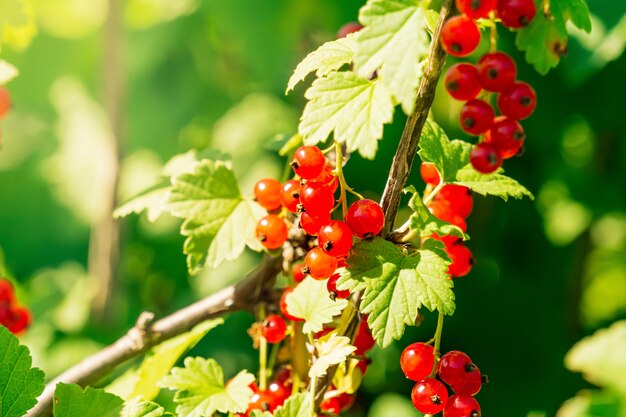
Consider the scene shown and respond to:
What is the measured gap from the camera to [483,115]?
103cm

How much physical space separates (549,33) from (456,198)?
311 mm

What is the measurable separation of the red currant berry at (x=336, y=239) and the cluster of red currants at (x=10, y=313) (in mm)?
856

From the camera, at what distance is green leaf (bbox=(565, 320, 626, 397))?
146cm

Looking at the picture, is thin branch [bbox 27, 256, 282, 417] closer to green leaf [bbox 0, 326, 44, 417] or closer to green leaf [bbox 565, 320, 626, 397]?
green leaf [bbox 0, 326, 44, 417]

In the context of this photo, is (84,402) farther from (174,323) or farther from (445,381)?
(445,381)

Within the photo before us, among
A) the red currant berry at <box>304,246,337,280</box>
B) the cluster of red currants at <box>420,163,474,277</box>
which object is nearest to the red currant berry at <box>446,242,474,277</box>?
the cluster of red currants at <box>420,163,474,277</box>

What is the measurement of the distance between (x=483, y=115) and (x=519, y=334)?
5.06ft

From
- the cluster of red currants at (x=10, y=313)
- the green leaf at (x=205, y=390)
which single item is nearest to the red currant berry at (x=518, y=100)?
the green leaf at (x=205, y=390)

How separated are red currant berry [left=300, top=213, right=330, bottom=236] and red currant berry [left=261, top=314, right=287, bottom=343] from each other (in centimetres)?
23

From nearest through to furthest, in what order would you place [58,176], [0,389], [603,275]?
1. [0,389]
2. [603,275]
3. [58,176]

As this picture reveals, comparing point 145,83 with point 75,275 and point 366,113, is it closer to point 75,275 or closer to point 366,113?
point 75,275

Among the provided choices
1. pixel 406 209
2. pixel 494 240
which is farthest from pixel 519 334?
pixel 406 209

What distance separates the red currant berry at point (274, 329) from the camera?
4.10 feet

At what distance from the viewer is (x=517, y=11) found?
37.0 inches
